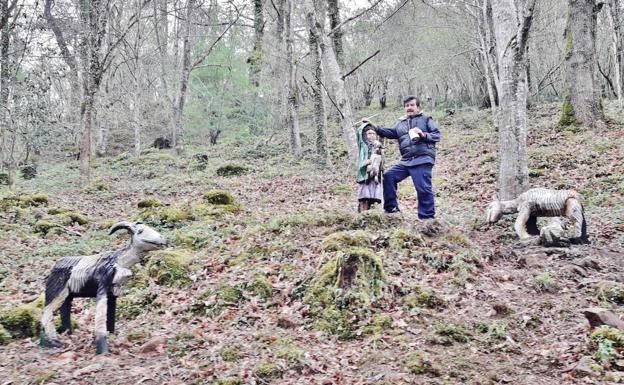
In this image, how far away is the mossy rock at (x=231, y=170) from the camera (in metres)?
18.8

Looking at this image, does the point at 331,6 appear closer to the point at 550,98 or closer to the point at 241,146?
the point at 241,146

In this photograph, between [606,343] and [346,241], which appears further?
[346,241]

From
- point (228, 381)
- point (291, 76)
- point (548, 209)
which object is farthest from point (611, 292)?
point (291, 76)

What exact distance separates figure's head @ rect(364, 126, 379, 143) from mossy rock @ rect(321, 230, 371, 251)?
65.4 inches

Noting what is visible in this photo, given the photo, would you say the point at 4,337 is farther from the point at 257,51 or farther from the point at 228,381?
the point at 257,51

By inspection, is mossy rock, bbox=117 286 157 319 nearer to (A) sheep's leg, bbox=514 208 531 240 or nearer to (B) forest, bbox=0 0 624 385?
(B) forest, bbox=0 0 624 385

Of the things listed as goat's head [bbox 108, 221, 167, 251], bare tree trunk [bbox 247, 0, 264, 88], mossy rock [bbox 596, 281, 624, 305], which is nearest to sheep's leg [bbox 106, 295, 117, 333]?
goat's head [bbox 108, 221, 167, 251]

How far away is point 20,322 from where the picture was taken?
5.61 metres

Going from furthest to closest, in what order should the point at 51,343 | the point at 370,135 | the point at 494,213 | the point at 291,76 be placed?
the point at 291,76
the point at 370,135
the point at 494,213
the point at 51,343

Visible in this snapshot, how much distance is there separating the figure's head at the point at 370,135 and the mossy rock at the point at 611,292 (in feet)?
12.4

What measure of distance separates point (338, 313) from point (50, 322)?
9.73ft

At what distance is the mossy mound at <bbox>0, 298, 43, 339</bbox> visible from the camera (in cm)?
557

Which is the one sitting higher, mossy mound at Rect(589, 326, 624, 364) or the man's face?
the man's face

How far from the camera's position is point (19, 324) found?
18.4 ft
